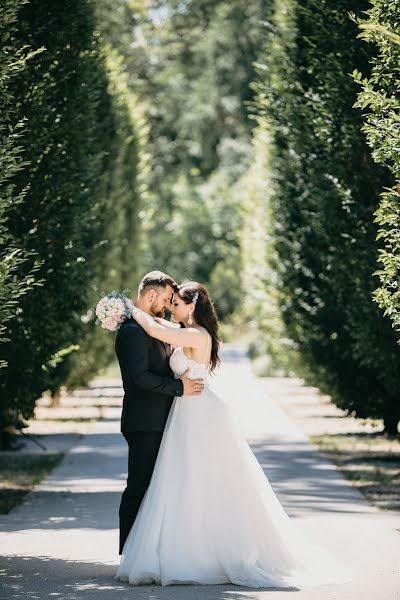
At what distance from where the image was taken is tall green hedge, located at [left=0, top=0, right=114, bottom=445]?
14047 millimetres

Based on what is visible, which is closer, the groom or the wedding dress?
the wedding dress

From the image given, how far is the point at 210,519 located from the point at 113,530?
2.61 metres

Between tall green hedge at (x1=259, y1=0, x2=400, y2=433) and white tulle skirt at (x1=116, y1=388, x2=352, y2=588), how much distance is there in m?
5.58

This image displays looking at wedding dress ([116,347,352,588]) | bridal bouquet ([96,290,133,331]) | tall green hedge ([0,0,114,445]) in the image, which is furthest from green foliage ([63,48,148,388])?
bridal bouquet ([96,290,133,331])

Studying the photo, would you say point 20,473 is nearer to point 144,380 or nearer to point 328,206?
point 328,206

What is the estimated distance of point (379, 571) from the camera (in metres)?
9.14

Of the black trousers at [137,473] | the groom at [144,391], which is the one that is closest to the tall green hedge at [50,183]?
the groom at [144,391]

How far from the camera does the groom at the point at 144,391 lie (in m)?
8.97

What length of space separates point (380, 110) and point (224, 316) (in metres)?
59.4

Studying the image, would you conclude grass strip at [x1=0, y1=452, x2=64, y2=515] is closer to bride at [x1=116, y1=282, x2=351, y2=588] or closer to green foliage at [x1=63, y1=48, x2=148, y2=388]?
green foliage at [x1=63, y1=48, x2=148, y2=388]

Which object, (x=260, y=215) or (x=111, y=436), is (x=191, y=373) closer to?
(x=111, y=436)

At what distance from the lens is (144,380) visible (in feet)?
29.2

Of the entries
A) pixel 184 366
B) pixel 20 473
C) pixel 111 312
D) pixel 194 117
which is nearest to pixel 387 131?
pixel 184 366

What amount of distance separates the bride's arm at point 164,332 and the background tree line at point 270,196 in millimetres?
1211
